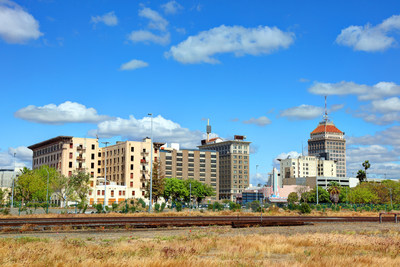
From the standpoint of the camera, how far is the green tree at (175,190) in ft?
467

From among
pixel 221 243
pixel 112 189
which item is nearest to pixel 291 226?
pixel 221 243

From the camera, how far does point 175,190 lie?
141625 mm

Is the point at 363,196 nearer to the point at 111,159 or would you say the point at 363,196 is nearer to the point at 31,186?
the point at 111,159

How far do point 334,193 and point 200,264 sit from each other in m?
106

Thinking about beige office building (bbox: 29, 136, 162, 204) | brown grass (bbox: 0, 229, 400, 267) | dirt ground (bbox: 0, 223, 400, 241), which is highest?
beige office building (bbox: 29, 136, 162, 204)

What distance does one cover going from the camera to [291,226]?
35.6 m

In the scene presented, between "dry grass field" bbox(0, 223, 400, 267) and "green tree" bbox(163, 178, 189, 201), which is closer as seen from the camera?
"dry grass field" bbox(0, 223, 400, 267)

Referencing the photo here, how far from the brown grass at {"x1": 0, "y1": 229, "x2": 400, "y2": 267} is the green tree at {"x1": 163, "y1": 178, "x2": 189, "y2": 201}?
12024cm

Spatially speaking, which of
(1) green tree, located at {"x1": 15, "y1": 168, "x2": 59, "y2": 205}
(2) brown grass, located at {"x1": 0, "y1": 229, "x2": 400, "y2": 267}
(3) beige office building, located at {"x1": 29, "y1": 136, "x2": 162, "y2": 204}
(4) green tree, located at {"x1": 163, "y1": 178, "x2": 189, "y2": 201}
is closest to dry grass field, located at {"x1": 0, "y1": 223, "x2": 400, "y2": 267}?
(2) brown grass, located at {"x1": 0, "y1": 229, "x2": 400, "y2": 267}

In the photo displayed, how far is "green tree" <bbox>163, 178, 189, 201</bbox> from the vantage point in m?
142

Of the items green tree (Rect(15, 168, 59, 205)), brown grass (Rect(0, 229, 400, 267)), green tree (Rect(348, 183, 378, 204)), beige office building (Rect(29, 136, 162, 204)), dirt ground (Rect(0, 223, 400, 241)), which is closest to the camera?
brown grass (Rect(0, 229, 400, 267))

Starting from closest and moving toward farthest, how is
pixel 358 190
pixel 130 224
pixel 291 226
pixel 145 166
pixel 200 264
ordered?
1. pixel 200 264
2. pixel 130 224
3. pixel 291 226
4. pixel 358 190
5. pixel 145 166

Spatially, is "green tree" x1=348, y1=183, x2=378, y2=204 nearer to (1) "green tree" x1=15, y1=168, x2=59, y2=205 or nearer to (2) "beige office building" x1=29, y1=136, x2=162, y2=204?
(2) "beige office building" x1=29, y1=136, x2=162, y2=204

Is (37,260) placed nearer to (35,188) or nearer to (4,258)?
(4,258)
